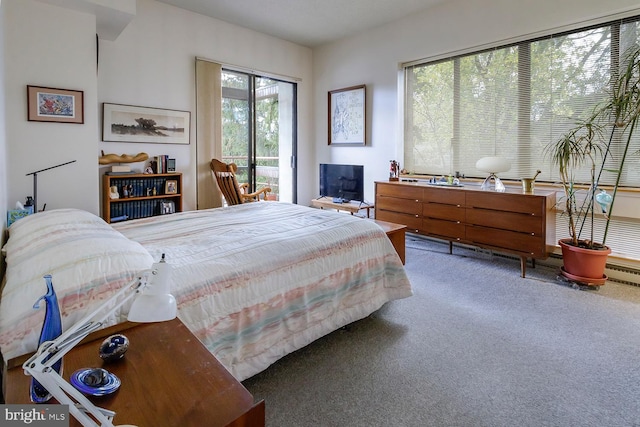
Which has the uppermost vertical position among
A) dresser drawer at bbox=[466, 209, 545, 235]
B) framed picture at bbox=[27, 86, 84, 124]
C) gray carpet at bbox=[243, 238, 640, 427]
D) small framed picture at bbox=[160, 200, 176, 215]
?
framed picture at bbox=[27, 86, 84, 124]

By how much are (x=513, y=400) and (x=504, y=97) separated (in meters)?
3.41

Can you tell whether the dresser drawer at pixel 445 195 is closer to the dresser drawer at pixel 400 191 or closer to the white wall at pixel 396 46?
the dresser drawer at pixel 400 191

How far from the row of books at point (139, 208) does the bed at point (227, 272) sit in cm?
177

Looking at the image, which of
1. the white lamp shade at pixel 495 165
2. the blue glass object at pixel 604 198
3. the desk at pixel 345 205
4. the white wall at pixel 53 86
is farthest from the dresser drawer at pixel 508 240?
the white wall at pixel 53 86

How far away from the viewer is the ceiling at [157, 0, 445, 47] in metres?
4.36

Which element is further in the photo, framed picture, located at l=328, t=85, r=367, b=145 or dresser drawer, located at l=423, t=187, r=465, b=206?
framed picture, located at l=328, t=85, r=367, b=145

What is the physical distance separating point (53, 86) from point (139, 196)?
4.69ft

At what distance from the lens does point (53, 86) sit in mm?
3105

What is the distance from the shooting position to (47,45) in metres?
3.06

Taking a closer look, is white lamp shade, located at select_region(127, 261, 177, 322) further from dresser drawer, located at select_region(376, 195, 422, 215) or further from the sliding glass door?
the sliding glass door

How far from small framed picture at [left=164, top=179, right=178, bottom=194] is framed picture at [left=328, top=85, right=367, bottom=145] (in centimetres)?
265

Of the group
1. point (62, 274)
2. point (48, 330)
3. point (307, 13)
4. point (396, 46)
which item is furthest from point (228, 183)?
point (48, 330)

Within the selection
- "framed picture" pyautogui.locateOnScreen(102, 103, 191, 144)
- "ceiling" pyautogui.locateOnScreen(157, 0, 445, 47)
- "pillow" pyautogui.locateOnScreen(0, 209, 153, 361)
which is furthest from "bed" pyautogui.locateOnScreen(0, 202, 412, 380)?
Answer: "ceiling" pyautogui.locateOnScreen(157, 0, 445, 47)

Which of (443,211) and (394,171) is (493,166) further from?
(394,171)
